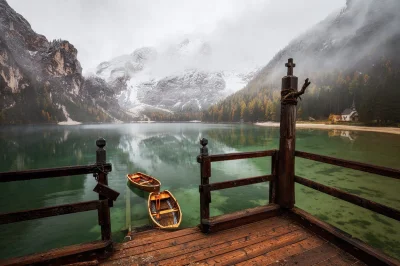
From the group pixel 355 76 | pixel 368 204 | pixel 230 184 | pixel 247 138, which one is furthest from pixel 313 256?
pixel 355 76

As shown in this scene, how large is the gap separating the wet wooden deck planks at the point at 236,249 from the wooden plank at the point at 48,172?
158cm

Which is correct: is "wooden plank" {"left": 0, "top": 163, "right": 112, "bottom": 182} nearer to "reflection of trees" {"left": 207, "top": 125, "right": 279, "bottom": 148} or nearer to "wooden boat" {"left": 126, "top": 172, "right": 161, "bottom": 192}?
"wooden boat" {"left": 126, "top": 172, "right": 161, "bottom": 192}

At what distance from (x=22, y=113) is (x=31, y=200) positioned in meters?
193

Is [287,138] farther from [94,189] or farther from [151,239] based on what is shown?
[94,189]

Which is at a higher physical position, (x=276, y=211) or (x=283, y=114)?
(x=283, y=114)

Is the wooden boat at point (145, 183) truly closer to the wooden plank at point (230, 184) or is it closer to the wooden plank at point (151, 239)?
the wooden plank at point (151, 239)

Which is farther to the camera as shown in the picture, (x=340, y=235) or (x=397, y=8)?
(x=397, y=8)

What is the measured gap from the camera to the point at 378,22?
15212 centimetres

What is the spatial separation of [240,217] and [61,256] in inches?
137

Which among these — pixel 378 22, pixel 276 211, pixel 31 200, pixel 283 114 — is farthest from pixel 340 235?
pixel 378 22

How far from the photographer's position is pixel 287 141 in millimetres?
5051

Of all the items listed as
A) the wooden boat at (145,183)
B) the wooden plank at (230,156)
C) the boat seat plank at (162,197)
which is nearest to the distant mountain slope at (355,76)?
the wooden boat at (145,183)

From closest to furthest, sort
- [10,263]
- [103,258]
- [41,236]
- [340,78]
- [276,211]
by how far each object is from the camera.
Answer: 1. [10,263]
2. [103,258]
3. [276,211]
4. [41,236]
5. [340,78]

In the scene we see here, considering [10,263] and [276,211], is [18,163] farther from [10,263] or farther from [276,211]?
[276,211]
